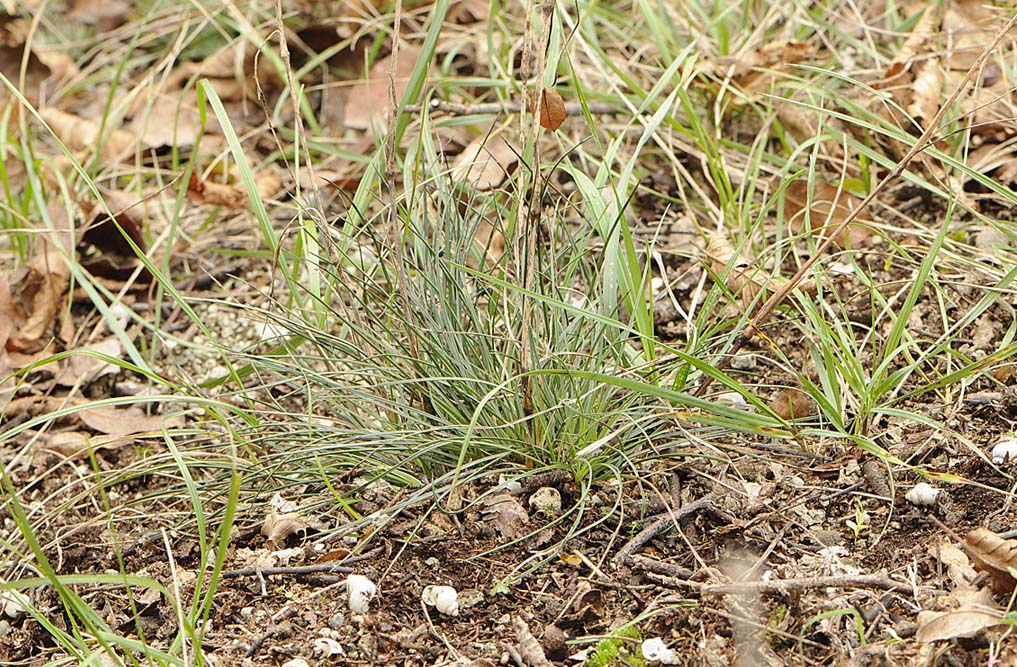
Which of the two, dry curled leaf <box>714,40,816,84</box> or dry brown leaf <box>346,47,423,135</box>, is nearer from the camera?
dry curled leaf <box>714,40,816,84</box>

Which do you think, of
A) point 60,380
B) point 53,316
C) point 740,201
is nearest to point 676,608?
point 740,201

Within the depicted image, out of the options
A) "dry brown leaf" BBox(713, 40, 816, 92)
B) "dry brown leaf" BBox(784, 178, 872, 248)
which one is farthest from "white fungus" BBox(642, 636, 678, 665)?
"dry brown leaf" BBox(713, 40, 816, 92)

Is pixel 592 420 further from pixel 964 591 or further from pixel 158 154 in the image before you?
pixel 158 154

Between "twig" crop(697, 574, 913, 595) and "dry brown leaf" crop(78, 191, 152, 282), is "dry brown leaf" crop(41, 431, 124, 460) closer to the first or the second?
"dry brown leaf" crop(78, 191, 152, 282)

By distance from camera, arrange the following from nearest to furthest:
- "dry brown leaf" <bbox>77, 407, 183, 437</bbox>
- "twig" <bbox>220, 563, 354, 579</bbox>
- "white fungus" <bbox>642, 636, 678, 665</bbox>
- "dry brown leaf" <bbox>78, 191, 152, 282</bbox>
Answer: "white fungus" <bbox>642, 636, 678, 665</bbox> < "twig" <bbox>220, 563, 354, 579</bbox> < "dry brown leaf" <bbox>77, 407, 183, 437</bbox> < "dry brown leaf" <bbox>78, 191, 152, 282</bbox>

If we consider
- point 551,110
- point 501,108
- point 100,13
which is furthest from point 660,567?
point 100,13
